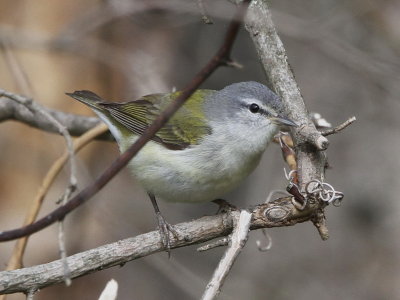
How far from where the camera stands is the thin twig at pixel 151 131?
188 centimetres

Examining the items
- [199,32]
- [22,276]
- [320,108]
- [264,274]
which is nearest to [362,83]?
[320,108]

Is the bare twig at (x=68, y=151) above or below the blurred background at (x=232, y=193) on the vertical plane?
below

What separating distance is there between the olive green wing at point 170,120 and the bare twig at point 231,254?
4.00 feet

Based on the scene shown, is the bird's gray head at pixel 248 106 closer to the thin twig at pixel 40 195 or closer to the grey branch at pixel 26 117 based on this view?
the thin twig at pixel 40 195

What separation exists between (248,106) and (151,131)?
2.18m

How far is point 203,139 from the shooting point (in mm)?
4102

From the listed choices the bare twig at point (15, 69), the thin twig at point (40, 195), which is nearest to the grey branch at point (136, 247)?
the thin twig at point (40, 195)

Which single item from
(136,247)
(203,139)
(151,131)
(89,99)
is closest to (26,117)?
(89,99)

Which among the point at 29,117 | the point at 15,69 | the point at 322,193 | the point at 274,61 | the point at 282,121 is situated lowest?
the point at 322,193

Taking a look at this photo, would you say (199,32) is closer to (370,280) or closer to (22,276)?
(370,280)

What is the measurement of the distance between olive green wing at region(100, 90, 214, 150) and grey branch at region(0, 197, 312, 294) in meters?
0.97

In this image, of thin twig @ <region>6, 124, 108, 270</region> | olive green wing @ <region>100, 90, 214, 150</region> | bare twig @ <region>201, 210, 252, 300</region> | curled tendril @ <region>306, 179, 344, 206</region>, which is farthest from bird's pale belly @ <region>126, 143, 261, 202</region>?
curled tendril @ <region>306, 179, 344, 206</region>

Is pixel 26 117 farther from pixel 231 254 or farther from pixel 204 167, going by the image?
pixel 231 254

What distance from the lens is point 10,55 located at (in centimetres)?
507
